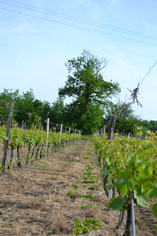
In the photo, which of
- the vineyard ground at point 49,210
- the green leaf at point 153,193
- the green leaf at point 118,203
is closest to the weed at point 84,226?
the vineyard ground at point 49,210

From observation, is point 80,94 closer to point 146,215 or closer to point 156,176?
point 146,215

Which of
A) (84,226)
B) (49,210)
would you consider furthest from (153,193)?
(49,210)

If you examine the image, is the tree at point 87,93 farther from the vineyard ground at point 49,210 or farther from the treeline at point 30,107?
the vineyard ground at point 49,210

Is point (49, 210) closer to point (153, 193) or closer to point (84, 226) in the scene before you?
point (84, 226)

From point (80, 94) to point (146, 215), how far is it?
112 ft

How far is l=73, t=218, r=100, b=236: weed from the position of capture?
3.41m

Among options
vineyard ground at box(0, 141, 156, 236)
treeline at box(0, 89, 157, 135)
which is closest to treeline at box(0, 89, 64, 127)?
treeline at box(0, 89, 157, 135)

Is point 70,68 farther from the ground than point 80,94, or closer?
farther from the ground

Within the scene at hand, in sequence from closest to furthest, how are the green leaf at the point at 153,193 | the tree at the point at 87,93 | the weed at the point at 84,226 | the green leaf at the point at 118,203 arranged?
1. the green leaf at the point at 153,193
2. the green leaf at the point at 118,203
3. the weed at the point at 84,226
4. the tree at the point at 87,93

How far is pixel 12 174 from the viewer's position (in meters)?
6.76

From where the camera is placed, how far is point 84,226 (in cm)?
352

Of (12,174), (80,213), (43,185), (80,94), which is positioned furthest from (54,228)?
(80,94)

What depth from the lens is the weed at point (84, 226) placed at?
3409 mm

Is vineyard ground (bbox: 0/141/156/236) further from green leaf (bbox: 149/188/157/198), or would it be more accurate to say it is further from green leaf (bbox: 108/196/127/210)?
green leaf (bbox: 149/188/157/198)
